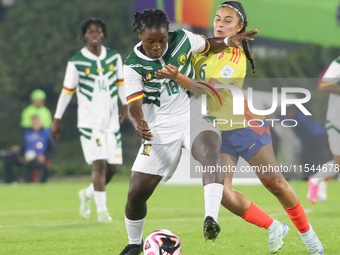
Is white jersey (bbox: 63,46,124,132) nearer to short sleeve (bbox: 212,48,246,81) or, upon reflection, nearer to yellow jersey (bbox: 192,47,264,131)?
yellow jersey (bbox: 192,47,264,131)

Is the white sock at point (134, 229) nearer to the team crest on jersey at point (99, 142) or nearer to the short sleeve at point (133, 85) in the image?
the short sleeve at point (133, 85)

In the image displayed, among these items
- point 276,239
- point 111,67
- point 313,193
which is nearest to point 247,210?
point 276,239

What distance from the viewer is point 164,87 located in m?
4.89

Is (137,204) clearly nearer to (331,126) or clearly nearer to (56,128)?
(56,128)

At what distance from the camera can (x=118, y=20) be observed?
27.4 meters

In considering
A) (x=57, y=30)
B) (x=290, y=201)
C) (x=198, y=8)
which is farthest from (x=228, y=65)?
(x=57, y=30)

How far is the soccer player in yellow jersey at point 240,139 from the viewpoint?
516cm

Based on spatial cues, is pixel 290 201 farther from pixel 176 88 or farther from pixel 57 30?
pixel 57 30

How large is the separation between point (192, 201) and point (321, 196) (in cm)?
234

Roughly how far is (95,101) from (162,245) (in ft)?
13.1

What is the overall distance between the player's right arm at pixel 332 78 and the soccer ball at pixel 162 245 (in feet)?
15.7

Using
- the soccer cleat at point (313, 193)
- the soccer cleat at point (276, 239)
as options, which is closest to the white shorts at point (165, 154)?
the soccer cleat at point (276, 239)

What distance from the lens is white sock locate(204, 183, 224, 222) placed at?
14.0 feet

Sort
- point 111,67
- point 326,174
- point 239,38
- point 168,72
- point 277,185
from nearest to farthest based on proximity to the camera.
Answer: point 168,72 → point 239,38 → point 277,185 → point 111,67 → point 326,174
